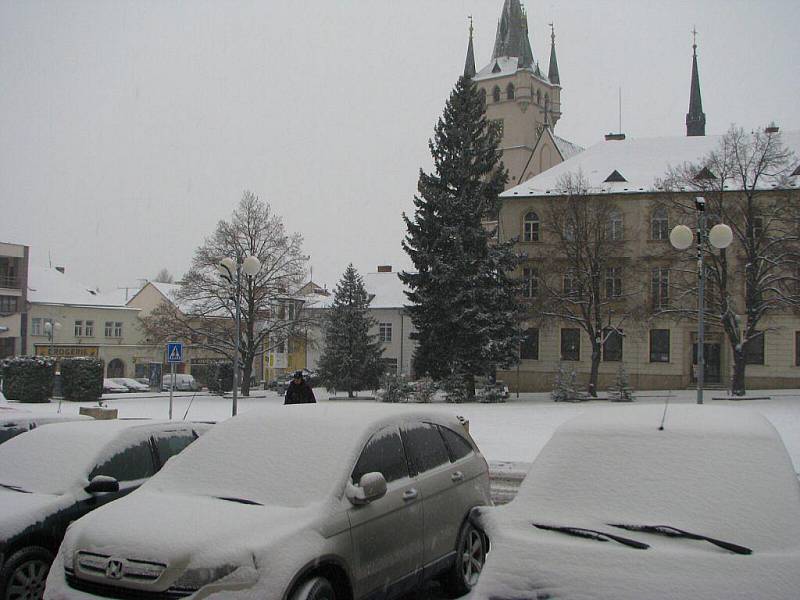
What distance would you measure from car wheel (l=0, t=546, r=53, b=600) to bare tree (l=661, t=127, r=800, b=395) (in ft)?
116

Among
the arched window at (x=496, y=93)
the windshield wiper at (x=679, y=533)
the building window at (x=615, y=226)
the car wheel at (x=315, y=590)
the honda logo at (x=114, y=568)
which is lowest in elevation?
the car wheel at (x=315, y=590)

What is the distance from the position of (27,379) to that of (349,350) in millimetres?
20006

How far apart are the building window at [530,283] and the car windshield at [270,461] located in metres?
36.4

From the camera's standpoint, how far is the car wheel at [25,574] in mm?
6316

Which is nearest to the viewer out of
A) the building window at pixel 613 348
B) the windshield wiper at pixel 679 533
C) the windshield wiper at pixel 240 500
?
the windshield wiper at pixel 679 533

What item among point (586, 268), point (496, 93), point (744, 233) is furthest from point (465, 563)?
point (496, 93)

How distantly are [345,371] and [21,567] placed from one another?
42308 millimetres

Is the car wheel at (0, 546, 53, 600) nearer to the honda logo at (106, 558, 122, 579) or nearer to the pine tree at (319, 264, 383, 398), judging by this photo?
the honda logo at (106, 558, 122, 579)

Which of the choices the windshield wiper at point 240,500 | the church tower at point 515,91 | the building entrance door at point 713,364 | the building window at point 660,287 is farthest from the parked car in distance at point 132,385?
the windshield wiper at point 240,500

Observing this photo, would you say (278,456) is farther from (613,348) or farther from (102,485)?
(613,348)

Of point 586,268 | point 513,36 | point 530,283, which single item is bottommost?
point 530,283

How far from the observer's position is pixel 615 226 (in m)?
46.6

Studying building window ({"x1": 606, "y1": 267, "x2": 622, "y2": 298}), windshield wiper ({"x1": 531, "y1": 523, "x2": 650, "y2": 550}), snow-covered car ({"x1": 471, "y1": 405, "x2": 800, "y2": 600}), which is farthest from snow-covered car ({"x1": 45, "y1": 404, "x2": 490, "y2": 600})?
building window ({"x1": 606, "y1": 267, "x2": 622, "y2": 298})

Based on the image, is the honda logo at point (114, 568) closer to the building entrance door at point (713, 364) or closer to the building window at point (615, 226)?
the building window at point (615, 226)
